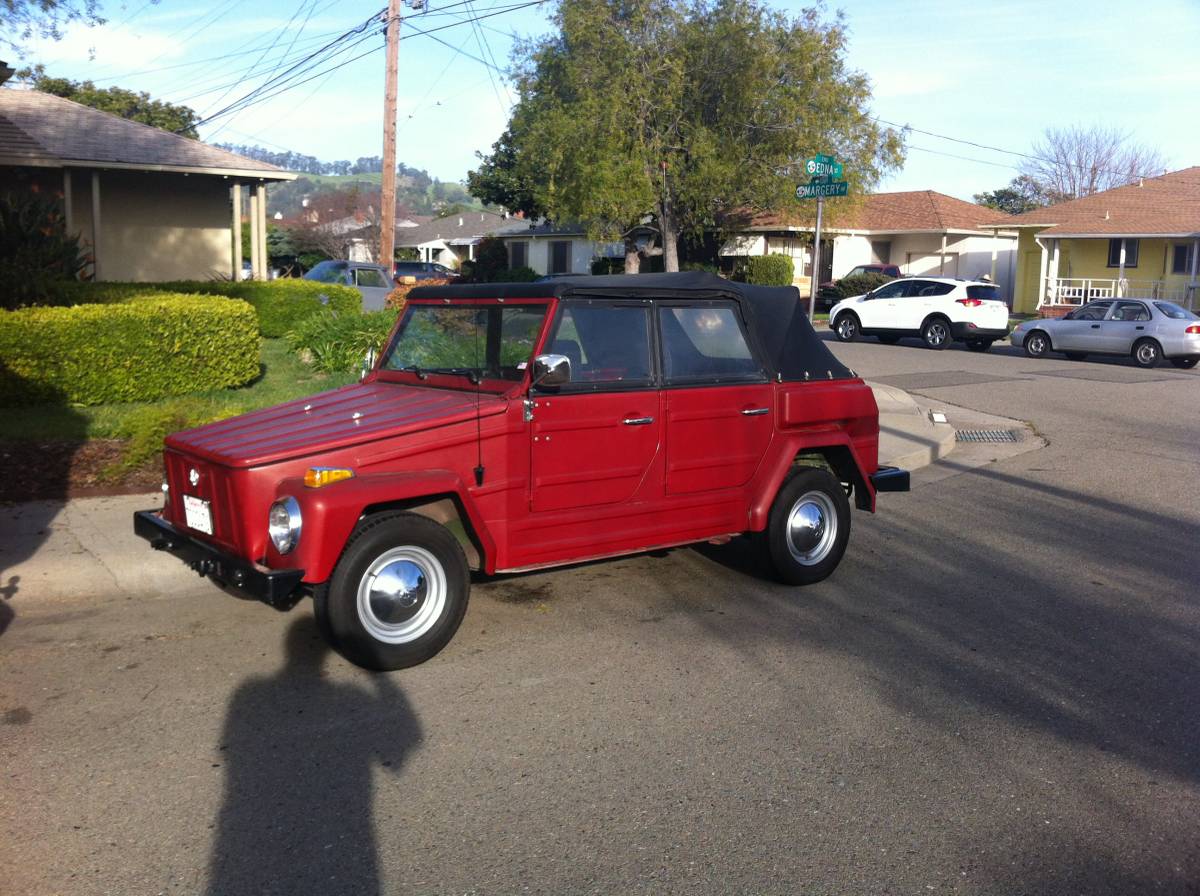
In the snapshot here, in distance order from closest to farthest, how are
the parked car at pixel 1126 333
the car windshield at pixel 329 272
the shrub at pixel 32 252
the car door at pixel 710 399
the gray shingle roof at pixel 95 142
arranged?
1. the car door at pixel 710 399
2. the shrub at pixel 32 252
3. the gray shingle roof at pixel 95 142
4. the parked car at pixel 1126 333
5. the car windshield at pixel 329 272

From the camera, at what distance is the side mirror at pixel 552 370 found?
218 inches

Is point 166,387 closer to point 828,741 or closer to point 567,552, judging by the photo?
point 567,552

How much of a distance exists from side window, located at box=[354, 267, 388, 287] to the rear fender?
20378 mm

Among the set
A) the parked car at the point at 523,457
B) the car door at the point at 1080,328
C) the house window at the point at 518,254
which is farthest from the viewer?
the house window at the point at 518,254

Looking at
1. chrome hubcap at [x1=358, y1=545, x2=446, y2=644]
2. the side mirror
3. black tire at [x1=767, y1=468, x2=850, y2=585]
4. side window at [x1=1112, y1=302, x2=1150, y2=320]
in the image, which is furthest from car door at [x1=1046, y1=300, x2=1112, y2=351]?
chrome hubcap at [x1=358, y1=545, x2=446, y2=644]

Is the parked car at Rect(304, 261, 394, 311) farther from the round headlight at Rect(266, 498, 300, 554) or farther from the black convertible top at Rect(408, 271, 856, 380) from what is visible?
the round headlight at Rect(266, 498, 300, 554)

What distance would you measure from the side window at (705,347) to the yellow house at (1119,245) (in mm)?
29001

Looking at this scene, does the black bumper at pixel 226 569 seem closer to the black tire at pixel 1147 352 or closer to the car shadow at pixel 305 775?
the car shadow at pixel 305 775

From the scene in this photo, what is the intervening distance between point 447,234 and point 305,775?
262ft

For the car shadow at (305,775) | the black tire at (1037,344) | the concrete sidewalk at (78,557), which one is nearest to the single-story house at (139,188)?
the concrete sidewalk at (78,557)

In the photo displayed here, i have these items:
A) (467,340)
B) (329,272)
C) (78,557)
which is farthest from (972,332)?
(78,557)

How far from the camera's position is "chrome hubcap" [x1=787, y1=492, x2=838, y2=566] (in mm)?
6848

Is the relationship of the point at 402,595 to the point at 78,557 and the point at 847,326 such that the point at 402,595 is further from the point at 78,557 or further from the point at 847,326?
the point at 847,326

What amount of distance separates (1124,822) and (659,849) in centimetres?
170
